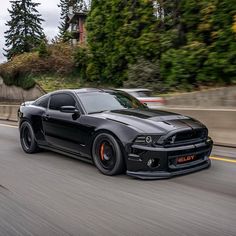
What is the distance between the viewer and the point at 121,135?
6.67 metres

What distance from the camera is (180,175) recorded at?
22.1 ft

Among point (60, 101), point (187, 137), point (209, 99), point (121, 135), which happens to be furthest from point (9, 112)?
point (187, 137)

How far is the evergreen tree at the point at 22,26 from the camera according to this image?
6644 centimetres

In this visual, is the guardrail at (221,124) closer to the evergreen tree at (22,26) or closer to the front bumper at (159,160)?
the front bumper at (159,160)

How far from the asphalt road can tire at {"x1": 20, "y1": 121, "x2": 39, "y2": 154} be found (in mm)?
1417

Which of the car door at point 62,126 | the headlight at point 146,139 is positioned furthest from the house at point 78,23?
the headlight at point 146,139

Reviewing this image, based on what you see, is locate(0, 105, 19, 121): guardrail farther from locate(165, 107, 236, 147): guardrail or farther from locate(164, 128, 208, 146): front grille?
locate(164, 128, 208, 146): front grille

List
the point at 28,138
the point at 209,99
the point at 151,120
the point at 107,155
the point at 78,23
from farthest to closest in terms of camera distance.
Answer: the point at 78,23
the point at 209,99
the point at 28,138
the point at 107,155
the point at 151,120

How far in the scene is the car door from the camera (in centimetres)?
771

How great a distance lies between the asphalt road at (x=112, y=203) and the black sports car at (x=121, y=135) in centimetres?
23

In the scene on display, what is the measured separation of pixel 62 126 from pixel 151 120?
2.04m

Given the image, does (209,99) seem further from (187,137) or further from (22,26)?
(22,26)

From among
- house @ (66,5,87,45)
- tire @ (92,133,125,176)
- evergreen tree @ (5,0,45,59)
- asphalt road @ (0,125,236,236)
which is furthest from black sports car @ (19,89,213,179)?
evergreen tree @ (5,0,45,59)

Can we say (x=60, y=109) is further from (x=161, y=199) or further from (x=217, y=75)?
(x=217, y=75)
